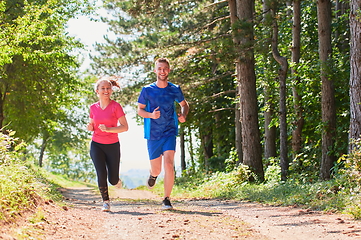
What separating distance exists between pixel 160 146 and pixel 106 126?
959 millimetres

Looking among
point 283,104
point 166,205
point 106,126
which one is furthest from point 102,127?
point 283,104

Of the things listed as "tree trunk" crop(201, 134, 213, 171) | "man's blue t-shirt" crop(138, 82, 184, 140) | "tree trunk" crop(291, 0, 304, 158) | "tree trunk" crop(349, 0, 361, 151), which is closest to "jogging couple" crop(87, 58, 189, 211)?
"man's blue t-shirt" crop(138, 82, 184, 140)

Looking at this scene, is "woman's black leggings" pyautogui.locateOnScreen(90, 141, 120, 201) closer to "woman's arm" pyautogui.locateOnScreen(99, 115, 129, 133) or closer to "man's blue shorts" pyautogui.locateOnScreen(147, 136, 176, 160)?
"woman's arm" pyautogui.locateOnScreen(99, 115, 129, 133)

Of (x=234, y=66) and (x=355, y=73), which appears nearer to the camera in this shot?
(x=355, y=73)

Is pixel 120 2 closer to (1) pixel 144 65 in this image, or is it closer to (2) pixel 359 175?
(1) pixel 144 65

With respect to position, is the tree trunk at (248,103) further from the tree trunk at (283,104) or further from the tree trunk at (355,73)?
the tree trunk at (355,73)

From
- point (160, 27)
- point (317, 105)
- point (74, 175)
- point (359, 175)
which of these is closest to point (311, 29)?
point (317, 105)

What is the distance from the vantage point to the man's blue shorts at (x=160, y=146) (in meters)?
7.86

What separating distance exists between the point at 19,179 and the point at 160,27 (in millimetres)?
16753

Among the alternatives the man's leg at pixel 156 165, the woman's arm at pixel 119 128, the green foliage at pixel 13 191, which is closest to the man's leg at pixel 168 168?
the man's leg at pixel 156 165

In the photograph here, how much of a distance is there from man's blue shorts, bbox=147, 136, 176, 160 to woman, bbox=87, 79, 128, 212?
1.75ft

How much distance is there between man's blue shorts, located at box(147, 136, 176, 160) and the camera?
7863mm

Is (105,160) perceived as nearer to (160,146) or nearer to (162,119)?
(160,146)

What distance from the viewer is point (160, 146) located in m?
7.94
